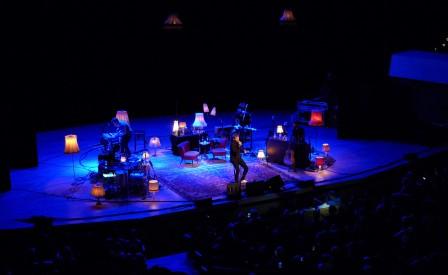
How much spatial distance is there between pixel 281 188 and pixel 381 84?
20.4ft

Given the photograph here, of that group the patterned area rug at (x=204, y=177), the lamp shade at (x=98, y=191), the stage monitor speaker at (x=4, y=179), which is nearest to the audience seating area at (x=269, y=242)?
the patterned area rug at (x=204, y=177)

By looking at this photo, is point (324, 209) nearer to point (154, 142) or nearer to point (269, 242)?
point (269, 242)

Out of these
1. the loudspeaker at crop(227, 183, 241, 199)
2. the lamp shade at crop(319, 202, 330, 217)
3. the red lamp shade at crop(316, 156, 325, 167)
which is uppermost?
the red lamp shade at crop(316, 156, 325, 167)

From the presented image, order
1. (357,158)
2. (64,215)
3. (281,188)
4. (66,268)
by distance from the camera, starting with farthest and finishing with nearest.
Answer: (357,158) → (281,188) → (64,215) → (66,268)

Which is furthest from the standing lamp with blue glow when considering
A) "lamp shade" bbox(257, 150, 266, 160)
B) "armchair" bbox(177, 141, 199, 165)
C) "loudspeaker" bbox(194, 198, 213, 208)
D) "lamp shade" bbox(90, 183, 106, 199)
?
"loudspeaker" bbox(194, 198, 213, 208)

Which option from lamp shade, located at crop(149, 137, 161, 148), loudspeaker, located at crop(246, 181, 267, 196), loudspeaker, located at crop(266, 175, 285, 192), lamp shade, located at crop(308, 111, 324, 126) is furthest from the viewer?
lamp shade, located at crop(308, 111, 324, 126)

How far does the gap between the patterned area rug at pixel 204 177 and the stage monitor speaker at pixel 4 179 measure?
3.25 meters

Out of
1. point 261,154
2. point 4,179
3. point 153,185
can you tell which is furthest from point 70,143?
point 261,154

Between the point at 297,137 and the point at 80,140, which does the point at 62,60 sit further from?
the point at 297,137

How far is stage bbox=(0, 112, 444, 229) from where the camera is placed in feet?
39.7

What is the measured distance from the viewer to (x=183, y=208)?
12.3 m

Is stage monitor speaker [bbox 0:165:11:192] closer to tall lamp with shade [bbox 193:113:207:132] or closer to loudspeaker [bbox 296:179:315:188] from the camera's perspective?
tall lamp with shade [bbox 193:113:207:132]

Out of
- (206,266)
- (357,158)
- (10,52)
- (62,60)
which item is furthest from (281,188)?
(62,60)

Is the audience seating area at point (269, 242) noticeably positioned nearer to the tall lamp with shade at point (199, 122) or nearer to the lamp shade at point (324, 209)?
the lamp shade at point (324, 209)
